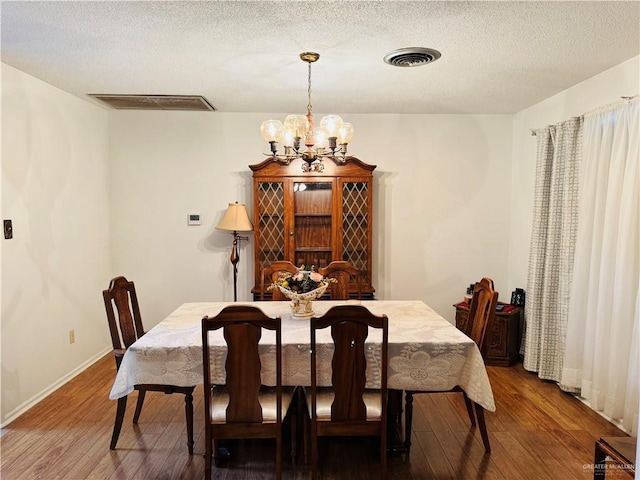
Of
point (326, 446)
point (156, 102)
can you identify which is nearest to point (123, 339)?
point (326, 446)

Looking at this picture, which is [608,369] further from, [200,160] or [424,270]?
[200,160]

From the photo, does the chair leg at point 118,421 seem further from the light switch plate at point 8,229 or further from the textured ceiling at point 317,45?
the textured ceiling at point 317,45

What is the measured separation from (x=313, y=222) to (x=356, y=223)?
43 cm

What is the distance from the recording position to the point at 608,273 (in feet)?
10.2

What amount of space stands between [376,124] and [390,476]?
3354 millimetres

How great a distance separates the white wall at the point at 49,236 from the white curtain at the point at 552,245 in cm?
403

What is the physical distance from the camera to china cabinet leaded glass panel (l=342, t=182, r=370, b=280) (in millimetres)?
4379

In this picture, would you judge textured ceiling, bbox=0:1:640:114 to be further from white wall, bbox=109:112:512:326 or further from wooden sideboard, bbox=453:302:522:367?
wooden sideboard, bbox=453:302:522:367

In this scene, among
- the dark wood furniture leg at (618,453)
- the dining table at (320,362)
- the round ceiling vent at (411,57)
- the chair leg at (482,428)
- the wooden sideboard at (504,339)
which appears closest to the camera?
the dark wood furniture leg at (618,453)

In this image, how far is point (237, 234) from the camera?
466cm

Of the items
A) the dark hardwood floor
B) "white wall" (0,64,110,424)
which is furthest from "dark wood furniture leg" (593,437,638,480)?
"white wall" (0,64,110,424)

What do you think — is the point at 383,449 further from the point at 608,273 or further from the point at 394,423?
the point at 608,273

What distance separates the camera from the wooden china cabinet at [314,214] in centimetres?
434

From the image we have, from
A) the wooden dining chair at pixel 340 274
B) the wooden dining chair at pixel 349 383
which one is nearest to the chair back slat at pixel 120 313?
the wooden dining chair at pixel 349 383
